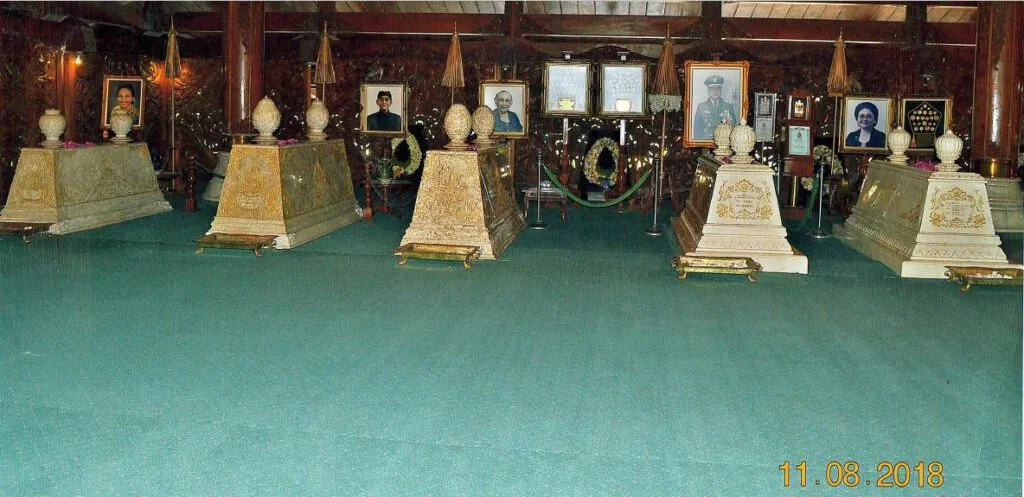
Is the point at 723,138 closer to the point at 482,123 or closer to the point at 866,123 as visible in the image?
the point at 482,123

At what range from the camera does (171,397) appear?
13.6ft

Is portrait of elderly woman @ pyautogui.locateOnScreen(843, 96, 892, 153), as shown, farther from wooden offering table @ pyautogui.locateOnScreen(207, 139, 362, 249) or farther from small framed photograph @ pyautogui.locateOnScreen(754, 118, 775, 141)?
wooden offering table @ pyautogui.locateOnScreen(207, 139, 362, 249)

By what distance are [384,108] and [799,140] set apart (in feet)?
19.3

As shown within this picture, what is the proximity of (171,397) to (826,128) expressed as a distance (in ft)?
36.6

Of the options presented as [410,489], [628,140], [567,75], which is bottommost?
[410,489]

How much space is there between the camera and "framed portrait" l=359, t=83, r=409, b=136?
1405 centimetres

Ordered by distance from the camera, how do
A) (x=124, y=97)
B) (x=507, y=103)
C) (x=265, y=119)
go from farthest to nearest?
(x=124, y=97) < (x=507, y=103) < (x=265, y=119)

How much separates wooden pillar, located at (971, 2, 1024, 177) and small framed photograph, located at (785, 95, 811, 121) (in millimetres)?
2005

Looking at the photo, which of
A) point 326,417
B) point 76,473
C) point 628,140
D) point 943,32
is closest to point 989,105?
point 943,32

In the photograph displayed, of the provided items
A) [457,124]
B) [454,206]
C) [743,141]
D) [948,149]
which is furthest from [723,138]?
[454,206]

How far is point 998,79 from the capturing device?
34.0ft

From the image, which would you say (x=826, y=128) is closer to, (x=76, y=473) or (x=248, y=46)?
(x=248, y=46)

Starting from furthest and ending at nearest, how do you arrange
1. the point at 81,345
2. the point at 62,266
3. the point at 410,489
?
the point at 62,266 < the point at 81,345 < the point at 410,489

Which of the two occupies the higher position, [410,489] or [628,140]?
[628,140]
